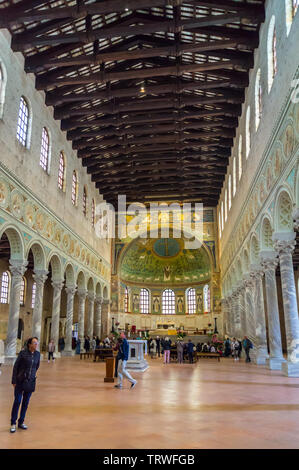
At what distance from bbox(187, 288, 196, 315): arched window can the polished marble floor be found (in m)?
32.9

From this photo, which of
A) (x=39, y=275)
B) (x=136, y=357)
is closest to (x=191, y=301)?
(x=39, y=275)

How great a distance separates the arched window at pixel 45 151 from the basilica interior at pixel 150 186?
0.13 meters

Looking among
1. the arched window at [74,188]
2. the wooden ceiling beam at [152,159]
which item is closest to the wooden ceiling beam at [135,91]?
the arched window at [74,188]

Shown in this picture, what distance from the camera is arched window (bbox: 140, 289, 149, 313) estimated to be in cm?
4462

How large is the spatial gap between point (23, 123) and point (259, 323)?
615 inches

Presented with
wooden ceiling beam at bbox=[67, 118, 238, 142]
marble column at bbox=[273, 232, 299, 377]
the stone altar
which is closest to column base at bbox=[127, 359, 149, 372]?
the stone altar

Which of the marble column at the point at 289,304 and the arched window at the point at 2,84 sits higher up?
the arched window at the point at 2,84

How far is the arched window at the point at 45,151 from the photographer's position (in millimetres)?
21517

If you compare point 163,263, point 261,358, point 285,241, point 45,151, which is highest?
point 45,151

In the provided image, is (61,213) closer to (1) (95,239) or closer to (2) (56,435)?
(1) (95,239)

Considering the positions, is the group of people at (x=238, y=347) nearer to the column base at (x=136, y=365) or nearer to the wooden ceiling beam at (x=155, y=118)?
the column base at (x=136, y=365)

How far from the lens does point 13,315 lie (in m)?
17.7

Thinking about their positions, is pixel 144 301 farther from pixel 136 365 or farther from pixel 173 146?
pixel 136 365

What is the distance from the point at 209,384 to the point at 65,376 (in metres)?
5.21
